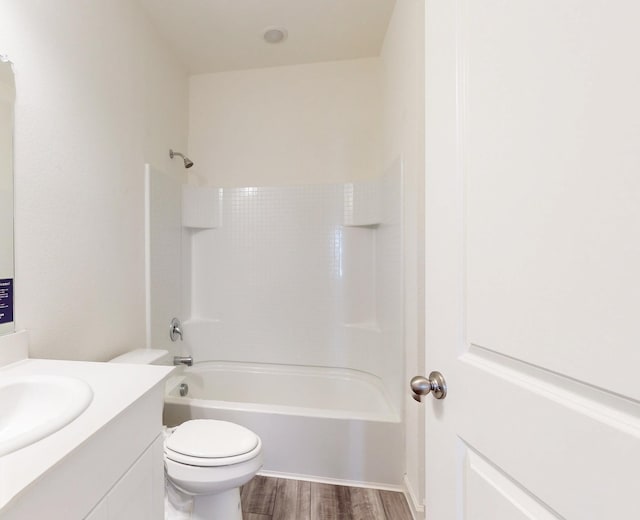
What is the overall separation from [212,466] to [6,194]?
3.84 feet

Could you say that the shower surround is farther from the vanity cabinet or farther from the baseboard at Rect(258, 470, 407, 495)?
the vanity cabinet

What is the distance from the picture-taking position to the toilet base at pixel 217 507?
1109mm

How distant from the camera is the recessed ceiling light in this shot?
1779 millimetres

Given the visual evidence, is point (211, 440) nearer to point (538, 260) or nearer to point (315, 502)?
point (315, 502)

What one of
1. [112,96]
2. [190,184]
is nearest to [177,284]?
[190,184]

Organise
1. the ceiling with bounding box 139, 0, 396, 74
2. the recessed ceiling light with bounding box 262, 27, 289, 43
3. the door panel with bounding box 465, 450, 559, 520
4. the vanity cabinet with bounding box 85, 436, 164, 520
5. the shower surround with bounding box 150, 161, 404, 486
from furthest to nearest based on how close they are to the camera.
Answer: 1. the shower surround with bounding box 150, 161, 404, 486
2. the recessed ceiling light with bounding box 262, 27, 289, 43
3. the ceiling with bounding box 139, 0, 396, 74
4. the vanity cabinet with bounding box 85, 436, 164, 520
5. the door panel with bounding box 465, 450, 559, 520

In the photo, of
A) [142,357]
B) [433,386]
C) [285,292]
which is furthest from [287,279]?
[433,386]

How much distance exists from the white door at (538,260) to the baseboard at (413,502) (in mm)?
799

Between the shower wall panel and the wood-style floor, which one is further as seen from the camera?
the shower wall panel

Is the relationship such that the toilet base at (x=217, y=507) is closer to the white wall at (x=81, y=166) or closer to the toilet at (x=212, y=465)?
the toilet at (x=212, y=465)

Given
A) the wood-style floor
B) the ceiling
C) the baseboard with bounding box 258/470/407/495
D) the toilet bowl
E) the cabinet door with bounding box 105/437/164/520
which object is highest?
the ceiling

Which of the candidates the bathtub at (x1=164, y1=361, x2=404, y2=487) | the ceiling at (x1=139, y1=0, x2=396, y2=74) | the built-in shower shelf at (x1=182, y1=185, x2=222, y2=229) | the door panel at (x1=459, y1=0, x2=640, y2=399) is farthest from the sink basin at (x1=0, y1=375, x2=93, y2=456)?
the ceiling at (x1=139, y1=0, x2=396, y2=74)

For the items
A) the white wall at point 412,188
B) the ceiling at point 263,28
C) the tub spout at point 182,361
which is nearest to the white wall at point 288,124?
the ceiling at point 263,28

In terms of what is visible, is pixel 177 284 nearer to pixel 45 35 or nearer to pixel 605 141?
pixel 45 35
